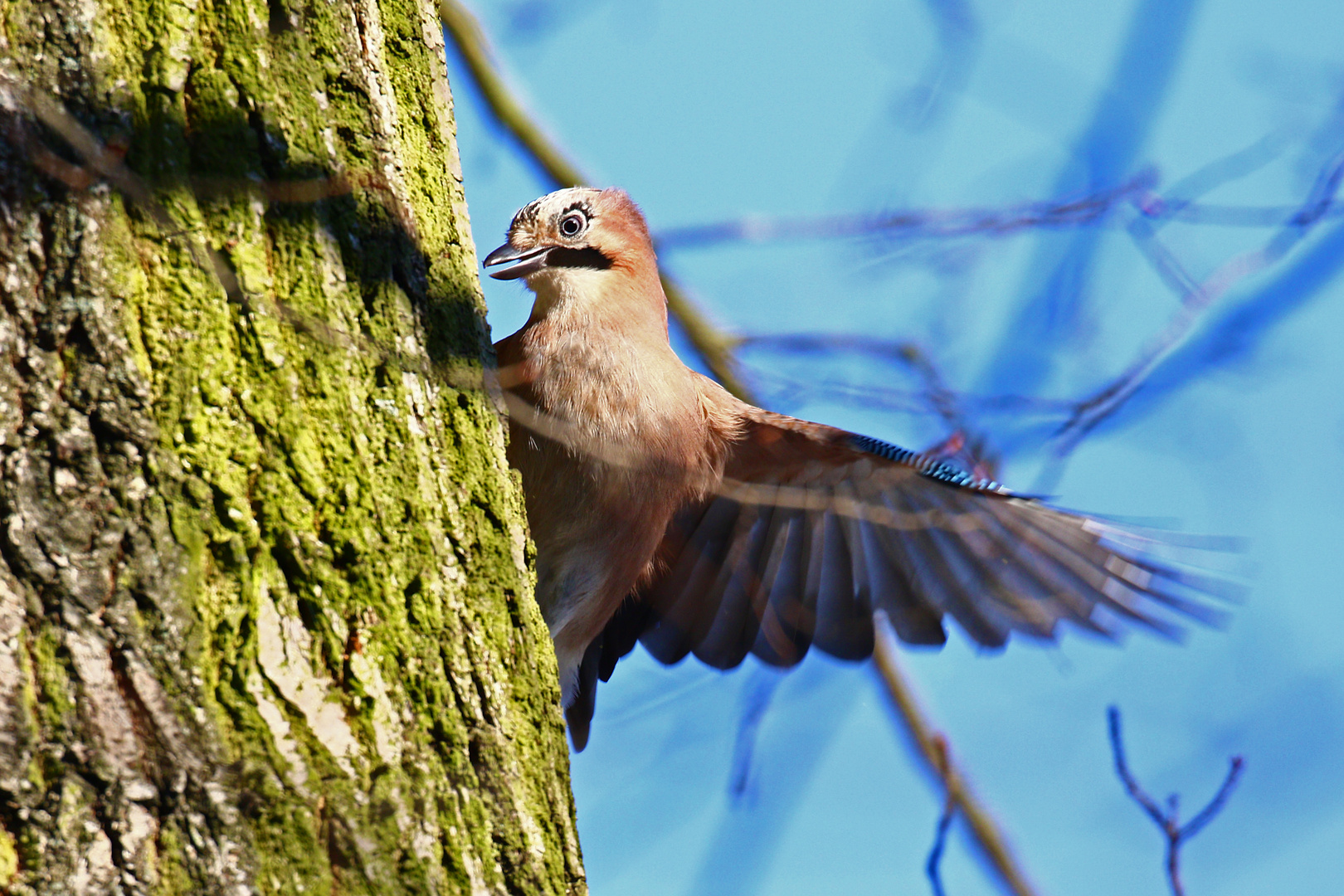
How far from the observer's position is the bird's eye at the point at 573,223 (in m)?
4.01

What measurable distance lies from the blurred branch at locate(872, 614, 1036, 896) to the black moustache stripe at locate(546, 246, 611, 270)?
1595mm

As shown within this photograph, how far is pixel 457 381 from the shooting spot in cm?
200

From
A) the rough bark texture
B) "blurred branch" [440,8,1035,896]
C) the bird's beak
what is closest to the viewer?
the rough bark texture

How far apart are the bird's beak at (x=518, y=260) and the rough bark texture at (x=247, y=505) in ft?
5.82

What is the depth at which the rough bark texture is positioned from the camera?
4.76 feet

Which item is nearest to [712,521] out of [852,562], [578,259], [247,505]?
[852,562]

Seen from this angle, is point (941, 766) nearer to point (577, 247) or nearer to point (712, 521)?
point (712, 521)

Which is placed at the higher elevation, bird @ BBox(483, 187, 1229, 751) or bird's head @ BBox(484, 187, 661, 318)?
bird's head @ BBox(484, 187, 661, 318)

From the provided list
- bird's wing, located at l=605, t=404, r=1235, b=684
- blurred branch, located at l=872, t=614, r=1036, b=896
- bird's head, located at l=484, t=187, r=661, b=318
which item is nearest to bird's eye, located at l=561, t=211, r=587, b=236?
bird's head, located at l=484, t=187, r=661, b=318

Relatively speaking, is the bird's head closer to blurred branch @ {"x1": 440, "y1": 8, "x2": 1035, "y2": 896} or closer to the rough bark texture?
blurred branch @ {"x1": 440, "y1": 8, "x2": 1035, "y2": 896}

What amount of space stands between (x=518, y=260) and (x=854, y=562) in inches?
64.6

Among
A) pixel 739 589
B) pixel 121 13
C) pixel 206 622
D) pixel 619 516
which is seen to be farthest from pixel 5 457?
pixel 739 589

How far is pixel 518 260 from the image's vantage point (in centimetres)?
390

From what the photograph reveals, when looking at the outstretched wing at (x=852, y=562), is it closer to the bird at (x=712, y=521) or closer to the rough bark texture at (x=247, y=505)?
the bird at (x=712, y=521)
